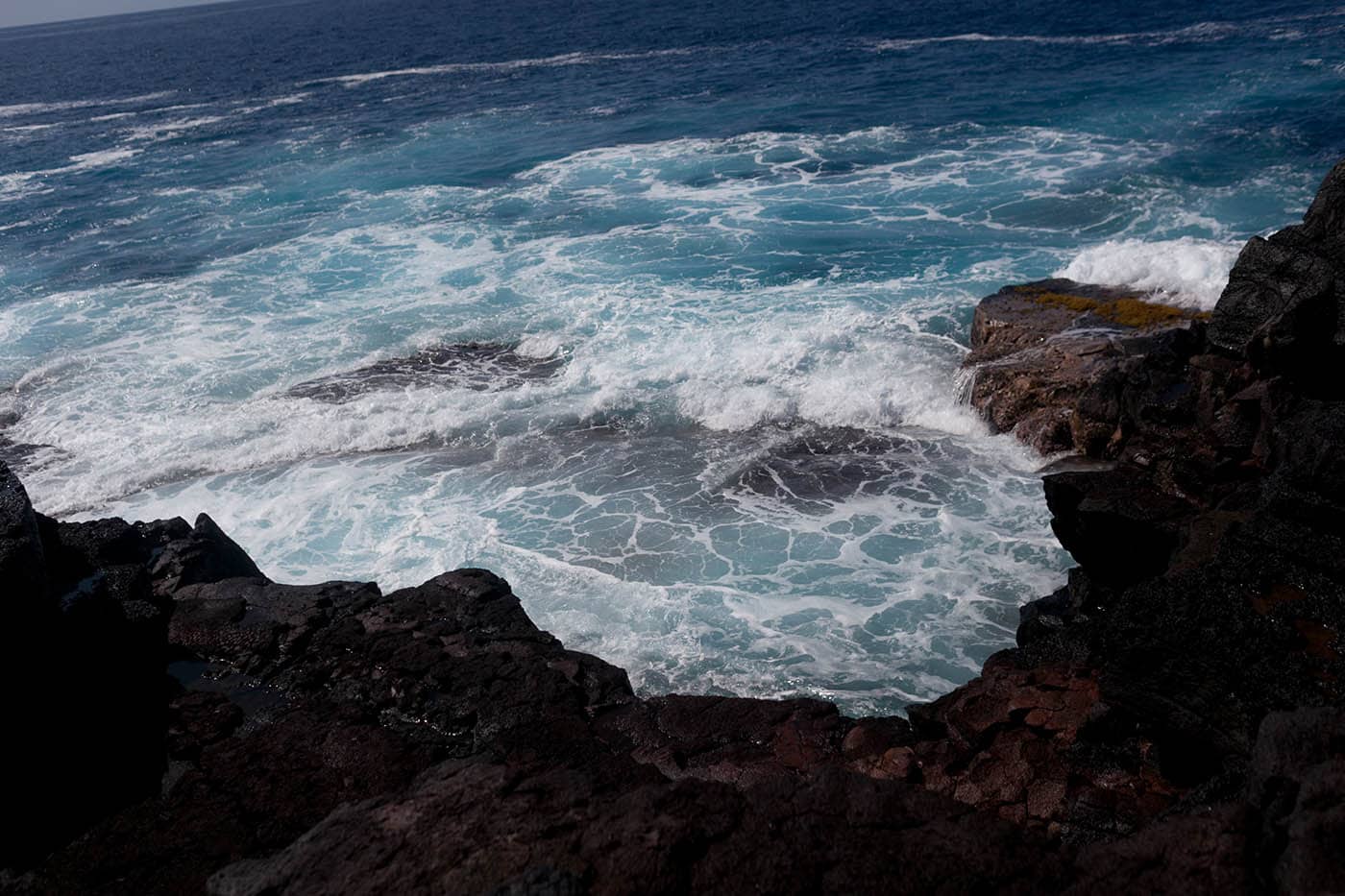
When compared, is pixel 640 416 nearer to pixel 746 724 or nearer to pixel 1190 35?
pixel 746 724

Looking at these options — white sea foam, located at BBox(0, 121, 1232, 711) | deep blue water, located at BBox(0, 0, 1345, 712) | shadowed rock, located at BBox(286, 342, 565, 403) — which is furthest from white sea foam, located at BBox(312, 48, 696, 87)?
shadowed rock, located at BBox(286, 342, 565, 403)

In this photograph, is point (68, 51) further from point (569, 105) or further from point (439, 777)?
point (439, 777)

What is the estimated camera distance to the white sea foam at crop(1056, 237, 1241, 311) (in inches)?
638

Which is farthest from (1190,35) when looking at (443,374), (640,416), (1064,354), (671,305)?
(443,374)

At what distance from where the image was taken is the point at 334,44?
7981 cm

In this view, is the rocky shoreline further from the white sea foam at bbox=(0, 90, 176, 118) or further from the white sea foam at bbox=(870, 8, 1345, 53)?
the white sea foam at bbox=(0, 90, 176, 118)

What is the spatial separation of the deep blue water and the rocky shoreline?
204cm

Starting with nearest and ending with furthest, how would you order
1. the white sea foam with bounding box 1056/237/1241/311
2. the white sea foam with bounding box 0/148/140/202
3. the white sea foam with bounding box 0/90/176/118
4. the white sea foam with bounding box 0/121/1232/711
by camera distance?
the white sea foam with bounding box 0/121/1232/711 < the white sea foam with bounding box 1056/237/1241/311 < the white sea foam with bounding box 0/148/140/202 < the white sea foam with bounding box 0/90/176/118

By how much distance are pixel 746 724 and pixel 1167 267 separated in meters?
13.4

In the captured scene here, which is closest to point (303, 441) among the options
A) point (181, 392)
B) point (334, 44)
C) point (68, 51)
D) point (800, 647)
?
point (181, 392)

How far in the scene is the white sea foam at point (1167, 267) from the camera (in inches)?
A: 638

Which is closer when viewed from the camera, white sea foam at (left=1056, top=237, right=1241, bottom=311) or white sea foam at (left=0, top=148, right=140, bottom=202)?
white sea foam at (left=1056, top=237, right=1241, bottom=311)

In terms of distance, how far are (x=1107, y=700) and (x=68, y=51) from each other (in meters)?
137

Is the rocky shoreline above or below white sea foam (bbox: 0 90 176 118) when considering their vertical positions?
below
